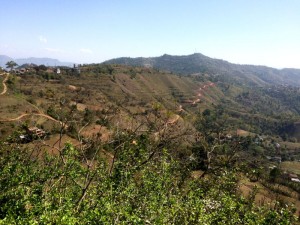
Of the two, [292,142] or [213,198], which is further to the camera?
[292,142]

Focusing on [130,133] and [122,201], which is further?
[130,133]

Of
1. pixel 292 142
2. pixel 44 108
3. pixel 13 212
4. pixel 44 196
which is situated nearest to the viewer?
pixel 13 212

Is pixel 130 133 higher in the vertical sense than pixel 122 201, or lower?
higher

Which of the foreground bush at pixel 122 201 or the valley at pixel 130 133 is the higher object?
the foreground bush at pixel 122 201

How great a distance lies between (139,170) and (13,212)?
447 inches

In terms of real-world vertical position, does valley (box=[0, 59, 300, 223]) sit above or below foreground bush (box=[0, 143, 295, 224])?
below

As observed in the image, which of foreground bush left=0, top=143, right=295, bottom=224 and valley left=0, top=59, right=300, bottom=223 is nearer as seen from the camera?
foreground bush left=0, top=143, right=295, bottom=224

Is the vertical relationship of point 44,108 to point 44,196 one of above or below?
below

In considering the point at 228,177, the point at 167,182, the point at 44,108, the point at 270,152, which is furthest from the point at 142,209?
the point at 270,152

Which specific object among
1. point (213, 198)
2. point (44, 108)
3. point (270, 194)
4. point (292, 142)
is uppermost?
point (213, 198)

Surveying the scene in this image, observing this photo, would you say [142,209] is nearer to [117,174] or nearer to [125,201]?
[125,201]

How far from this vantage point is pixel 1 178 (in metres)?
24.1

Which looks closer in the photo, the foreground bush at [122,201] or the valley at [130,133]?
the foreground bush at [122,201]

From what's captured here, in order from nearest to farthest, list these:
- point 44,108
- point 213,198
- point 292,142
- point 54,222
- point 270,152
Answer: point 54,222
point 213,198
point 44,108
point 270,152
point 292,142
